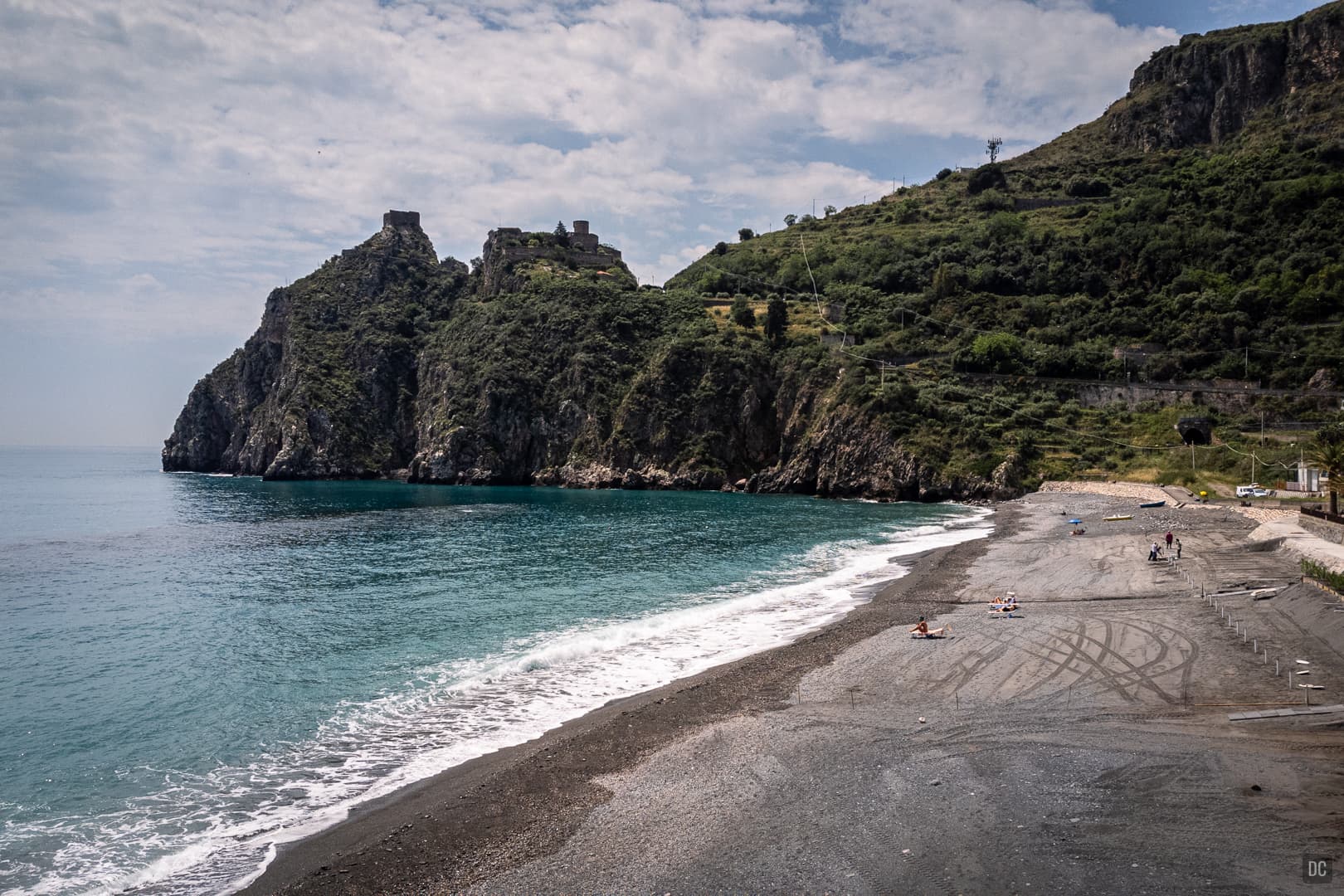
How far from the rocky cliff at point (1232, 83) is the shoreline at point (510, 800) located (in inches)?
6544

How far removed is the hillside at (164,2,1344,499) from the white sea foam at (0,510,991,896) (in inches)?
2249

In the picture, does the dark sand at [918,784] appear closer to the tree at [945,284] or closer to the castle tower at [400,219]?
the tree at [945,284]

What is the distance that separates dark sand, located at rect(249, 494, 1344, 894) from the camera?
37.3 feet

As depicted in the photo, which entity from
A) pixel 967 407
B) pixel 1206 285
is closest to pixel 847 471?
pixel 967 407

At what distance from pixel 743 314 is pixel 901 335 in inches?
964

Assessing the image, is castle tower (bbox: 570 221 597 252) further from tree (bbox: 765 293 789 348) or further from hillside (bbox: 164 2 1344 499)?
tree (bbox: 765 293 789 348)

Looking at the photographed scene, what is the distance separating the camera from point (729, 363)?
104m

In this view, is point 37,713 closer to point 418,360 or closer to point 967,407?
point 967,407

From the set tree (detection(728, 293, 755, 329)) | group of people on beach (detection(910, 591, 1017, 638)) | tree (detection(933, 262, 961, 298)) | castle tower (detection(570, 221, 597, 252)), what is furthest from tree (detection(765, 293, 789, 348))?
group of people on beach (detection(910, 591, 1017, 638))

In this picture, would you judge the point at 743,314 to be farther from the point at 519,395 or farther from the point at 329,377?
the point at 329,377

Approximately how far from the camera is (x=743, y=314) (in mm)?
115500

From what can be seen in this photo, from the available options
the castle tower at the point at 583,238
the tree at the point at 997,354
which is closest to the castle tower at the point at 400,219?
the castle tower at the point at 583,238

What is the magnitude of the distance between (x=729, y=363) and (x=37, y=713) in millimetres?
89765

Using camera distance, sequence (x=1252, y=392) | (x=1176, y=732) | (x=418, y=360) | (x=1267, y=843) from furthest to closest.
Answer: (x=418, y=360) → (x=1252, y=392) → (x=1176, y=732) → (x=1267, y=843)
